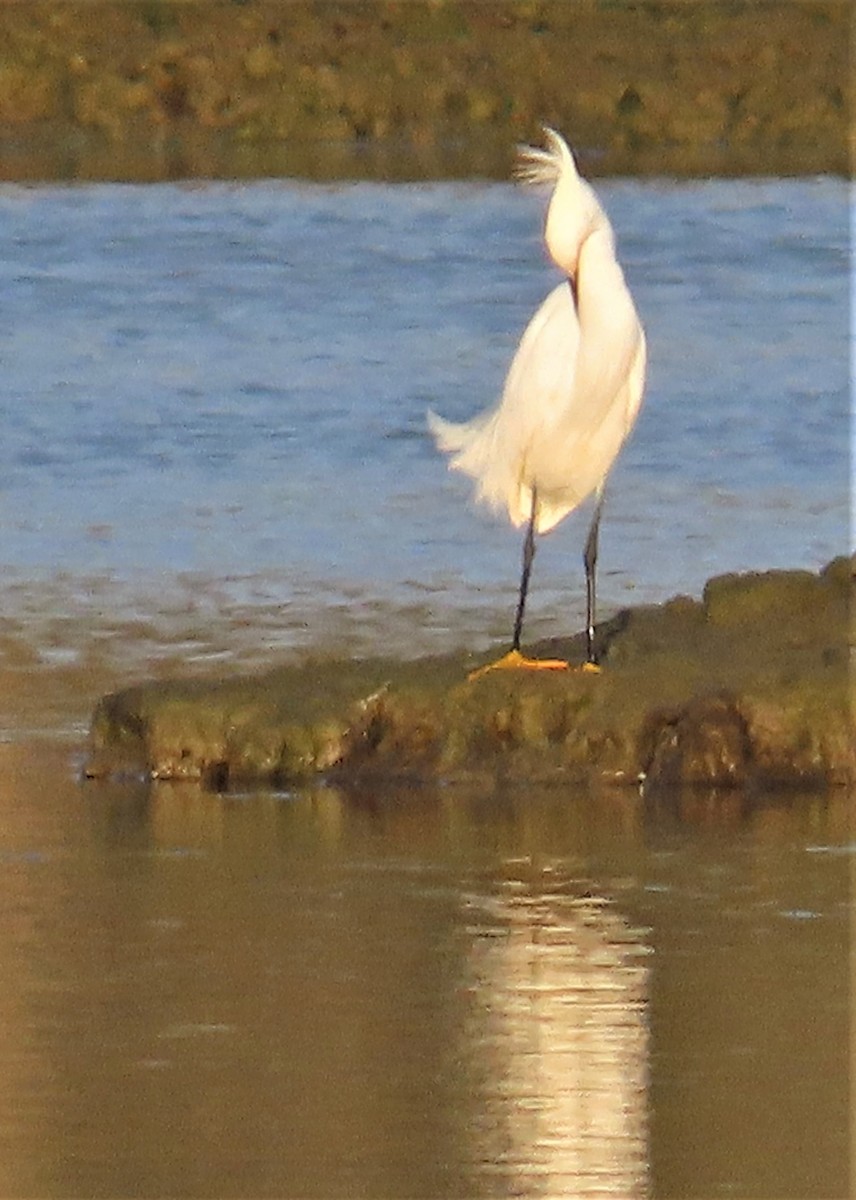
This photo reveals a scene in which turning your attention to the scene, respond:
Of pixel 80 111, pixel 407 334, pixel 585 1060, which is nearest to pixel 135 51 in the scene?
pixel 80 111

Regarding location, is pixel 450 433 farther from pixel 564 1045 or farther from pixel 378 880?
pixel 564 1045

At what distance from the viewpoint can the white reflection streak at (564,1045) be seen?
5293 mm

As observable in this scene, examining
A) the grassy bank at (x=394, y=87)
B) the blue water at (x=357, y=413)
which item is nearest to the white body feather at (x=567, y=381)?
the blue water at (x=357, y=413)

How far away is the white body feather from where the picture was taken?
8.94m

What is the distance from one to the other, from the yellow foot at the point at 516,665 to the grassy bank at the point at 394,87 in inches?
1031

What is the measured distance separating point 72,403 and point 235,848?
8.98 metres

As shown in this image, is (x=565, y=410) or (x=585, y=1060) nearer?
(x=585, y=1060)

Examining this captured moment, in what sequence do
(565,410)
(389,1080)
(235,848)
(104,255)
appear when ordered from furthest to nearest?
(104,255) → (565,410) → (235,848) → (389,1080)

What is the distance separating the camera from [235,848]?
25.2 feet

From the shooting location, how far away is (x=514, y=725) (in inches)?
333

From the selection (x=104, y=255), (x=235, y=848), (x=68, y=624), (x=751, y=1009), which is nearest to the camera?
(x=751, y=1009)

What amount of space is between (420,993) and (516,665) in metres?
2.44

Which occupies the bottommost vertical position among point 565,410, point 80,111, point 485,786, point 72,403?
point 485,786

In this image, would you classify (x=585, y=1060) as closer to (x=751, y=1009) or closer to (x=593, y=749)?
(x=751, y=1009)
